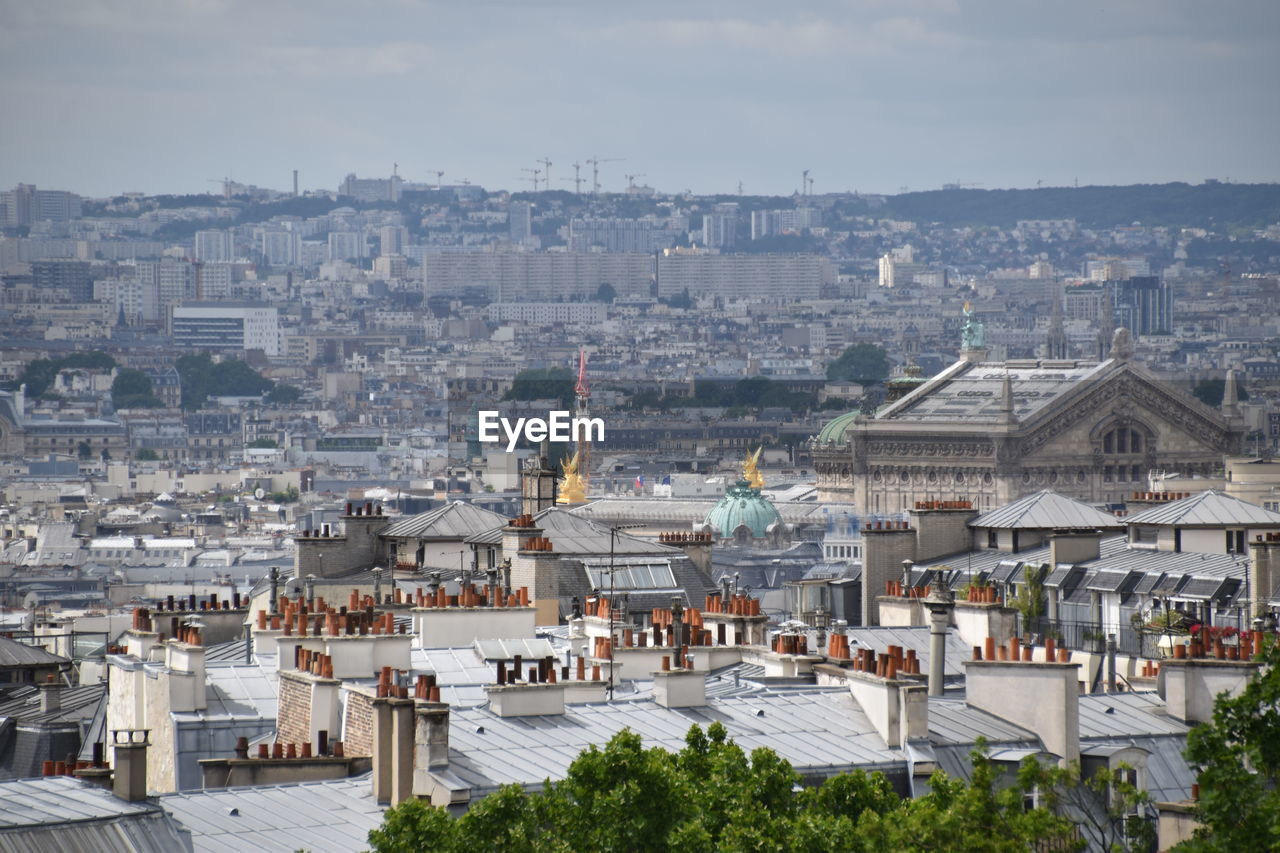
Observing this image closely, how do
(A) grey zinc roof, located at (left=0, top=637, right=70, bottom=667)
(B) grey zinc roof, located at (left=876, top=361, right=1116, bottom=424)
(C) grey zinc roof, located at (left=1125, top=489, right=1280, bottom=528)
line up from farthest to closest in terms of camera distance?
(B) grey zinc roof, located at (left=876, top=361, right=1116, bottom=424) → (A) grey zinc roof, located at (left=0, top=637, right=70, bottom=667) → (C) grey zinc roof, located at (left=1125, top=489, right=1280, bottom=528)

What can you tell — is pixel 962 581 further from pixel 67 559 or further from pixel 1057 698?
pixel 67 559

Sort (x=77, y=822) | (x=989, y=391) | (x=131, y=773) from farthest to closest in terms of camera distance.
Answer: (x=989, y=391) → (x=131, y=773) → (x=77, y=822)

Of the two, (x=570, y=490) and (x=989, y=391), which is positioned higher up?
(x=989, y=391)

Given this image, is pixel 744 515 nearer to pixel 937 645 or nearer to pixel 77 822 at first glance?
pixel 937 645

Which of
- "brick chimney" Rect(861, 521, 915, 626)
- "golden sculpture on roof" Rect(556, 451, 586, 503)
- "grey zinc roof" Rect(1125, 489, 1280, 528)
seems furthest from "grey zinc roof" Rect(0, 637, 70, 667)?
"golden sculpture on roof" Rect(556, 451, 586, 503)

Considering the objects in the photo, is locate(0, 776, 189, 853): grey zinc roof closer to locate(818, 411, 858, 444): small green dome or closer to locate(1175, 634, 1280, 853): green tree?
locate(1175, 634, 1280, 853): green tree

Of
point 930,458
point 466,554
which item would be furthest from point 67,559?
point 466,554

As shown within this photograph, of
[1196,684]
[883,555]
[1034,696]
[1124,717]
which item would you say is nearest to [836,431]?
[883,555]
